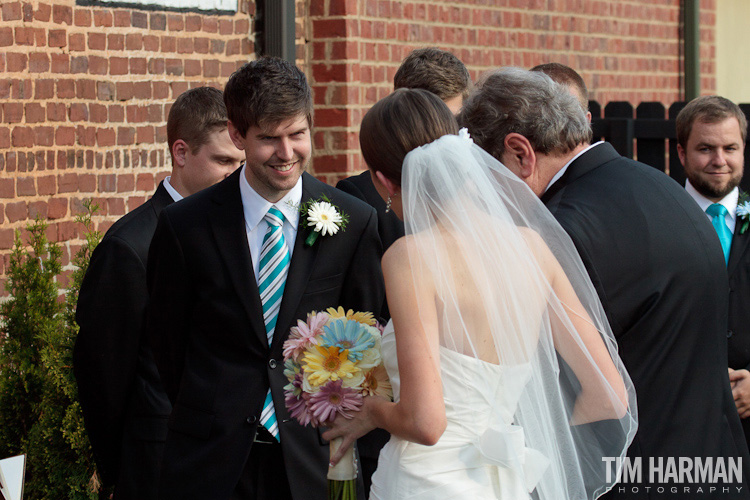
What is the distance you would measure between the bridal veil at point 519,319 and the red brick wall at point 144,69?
3.04 metres

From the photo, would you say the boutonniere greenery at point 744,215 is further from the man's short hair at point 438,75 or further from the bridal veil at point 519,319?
the bridal veil at point 519,319

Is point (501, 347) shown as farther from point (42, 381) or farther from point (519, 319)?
point (42, 381)

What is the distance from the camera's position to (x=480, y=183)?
9.48ft

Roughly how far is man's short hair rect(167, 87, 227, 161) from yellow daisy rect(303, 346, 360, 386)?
1.64m

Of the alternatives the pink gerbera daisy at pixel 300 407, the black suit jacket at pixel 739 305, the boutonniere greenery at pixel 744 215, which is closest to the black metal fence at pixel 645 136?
the boutonniere greenery at pixel 744 215

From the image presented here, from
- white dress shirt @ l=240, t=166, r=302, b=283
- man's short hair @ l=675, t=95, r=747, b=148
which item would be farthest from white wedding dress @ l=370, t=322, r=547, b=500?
man's short hair @ l=675, t=95, r=747, b=148

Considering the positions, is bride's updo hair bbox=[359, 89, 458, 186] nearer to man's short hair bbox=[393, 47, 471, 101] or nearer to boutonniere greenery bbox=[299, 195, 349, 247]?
boutonniere greenery bbox=[299, 195, 349, 247]

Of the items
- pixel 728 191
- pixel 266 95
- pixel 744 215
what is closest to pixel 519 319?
pixel 266 95

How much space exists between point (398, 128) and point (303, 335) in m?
0.69

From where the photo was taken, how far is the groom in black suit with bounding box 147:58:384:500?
327cm

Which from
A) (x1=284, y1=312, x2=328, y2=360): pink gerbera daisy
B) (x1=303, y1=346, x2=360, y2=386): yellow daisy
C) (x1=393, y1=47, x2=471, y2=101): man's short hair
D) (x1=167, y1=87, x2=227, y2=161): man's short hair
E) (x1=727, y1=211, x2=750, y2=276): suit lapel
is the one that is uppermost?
(x1=393, y1=47, x2=471, y2=101): man's short hair

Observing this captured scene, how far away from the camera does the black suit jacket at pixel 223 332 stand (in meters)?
3.25

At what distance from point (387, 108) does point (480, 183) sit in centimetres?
34

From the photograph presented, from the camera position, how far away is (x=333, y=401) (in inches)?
117
